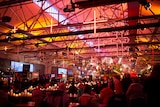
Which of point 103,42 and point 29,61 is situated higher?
point 103,42

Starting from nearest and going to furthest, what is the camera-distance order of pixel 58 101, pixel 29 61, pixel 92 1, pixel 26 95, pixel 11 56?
pixel 58 101
pixel 92 1
pixel 26 95
pixel 11 56
pixel 29 61

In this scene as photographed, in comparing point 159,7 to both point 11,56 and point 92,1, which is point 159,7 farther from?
point 11,56

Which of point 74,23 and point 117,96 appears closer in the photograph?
point 117,96

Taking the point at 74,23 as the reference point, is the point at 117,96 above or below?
below

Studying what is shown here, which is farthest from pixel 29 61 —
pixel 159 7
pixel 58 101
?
pixel 58 101

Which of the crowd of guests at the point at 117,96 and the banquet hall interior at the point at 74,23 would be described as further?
the banquet hall interior at the point at 74,23

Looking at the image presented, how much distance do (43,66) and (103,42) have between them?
13044 millimetres

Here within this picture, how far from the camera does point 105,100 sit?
20.7ft

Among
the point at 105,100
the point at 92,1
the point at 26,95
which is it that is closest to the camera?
Answer: the point at 105,100

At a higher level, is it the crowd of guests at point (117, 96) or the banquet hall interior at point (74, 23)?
the banquet hall interior at point (74, 23)

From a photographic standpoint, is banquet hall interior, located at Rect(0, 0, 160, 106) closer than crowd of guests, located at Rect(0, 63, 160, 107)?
No

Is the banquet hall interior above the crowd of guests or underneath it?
above

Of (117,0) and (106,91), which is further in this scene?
(117,0)

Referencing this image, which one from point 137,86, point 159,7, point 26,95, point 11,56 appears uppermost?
point 159,7
